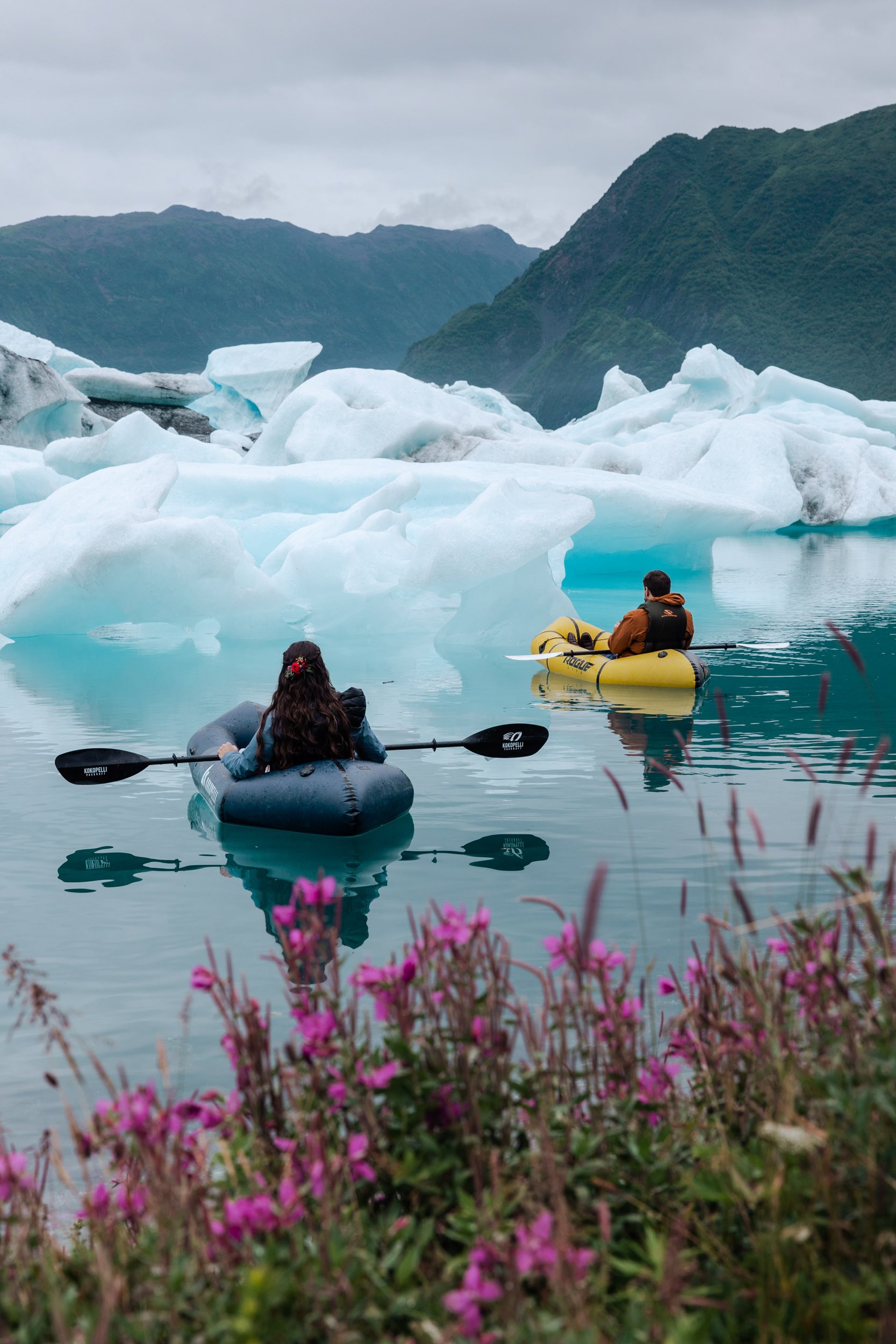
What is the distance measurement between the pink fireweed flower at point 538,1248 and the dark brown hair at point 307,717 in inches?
169

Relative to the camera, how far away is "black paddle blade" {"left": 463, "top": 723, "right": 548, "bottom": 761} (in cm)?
710

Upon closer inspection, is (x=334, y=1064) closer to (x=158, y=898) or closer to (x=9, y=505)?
(x=158, y=898)

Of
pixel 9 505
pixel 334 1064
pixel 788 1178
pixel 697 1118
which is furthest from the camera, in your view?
pixel 9 505

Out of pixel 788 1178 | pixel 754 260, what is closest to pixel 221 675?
pixel 788 1178

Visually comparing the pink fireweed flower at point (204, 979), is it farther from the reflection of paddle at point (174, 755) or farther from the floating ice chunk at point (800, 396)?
the floating ice chunk at point (800, 396)

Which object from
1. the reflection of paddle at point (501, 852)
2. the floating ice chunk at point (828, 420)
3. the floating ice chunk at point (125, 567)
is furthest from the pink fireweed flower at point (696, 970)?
the floating ice chunk at point (828, 420)

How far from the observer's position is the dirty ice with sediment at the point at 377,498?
42.2 ft

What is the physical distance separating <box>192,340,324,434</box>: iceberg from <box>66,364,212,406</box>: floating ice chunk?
1029 mm

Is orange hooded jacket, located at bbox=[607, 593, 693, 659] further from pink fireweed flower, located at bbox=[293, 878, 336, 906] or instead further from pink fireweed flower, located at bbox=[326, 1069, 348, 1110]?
pink fireweed flower, located at bbox=[326, 1069, 348, 1110]

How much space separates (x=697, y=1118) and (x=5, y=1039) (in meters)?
2.49

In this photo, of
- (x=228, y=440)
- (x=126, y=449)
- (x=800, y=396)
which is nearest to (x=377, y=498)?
(x=126, y=449)

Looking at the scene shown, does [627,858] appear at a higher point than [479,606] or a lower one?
lower

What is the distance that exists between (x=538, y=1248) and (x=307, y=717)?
14.9ft

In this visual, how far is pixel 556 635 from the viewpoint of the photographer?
11.5 meters
